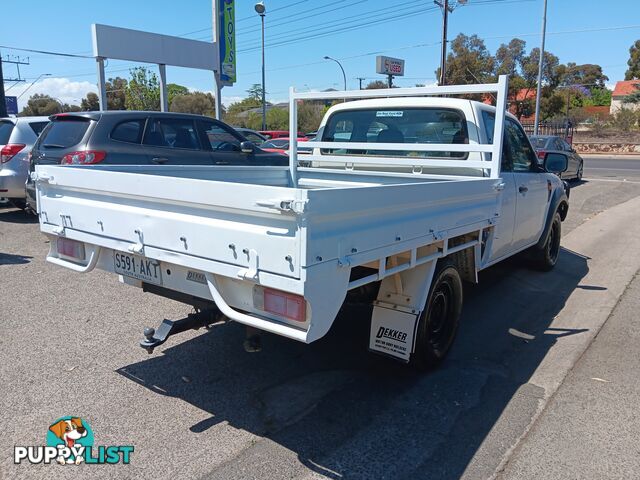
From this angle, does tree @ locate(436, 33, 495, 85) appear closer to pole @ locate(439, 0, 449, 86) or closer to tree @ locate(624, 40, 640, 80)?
tree @ locate(624, 40, 640, 80)

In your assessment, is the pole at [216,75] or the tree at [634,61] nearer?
the pole at [216,75]

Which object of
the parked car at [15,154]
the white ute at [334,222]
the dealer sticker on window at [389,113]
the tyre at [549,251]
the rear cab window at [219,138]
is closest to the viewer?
the white ute at [334,222]

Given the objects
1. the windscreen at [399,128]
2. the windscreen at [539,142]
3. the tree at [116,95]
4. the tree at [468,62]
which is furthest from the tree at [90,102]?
the windscreen at [399,128]

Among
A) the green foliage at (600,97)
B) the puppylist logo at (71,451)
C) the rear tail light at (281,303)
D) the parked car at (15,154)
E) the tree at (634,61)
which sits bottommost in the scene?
the puppylist logo at (71,451)

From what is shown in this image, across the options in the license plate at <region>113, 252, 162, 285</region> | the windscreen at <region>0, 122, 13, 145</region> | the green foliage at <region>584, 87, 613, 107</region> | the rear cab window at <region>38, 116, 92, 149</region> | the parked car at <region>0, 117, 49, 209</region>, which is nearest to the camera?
the license plate at <region>113, 252, 162, 285</region>

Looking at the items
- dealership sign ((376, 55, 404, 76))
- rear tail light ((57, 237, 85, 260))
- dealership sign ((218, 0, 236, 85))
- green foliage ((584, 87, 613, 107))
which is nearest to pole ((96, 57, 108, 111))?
dealership sign ((218, 0, 236, 85))

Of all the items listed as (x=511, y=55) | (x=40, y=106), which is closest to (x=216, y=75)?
(x=511, y=55)

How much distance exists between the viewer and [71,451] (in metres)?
3.03

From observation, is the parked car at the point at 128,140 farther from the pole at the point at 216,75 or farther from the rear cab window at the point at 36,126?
the pole at the point at 216,75

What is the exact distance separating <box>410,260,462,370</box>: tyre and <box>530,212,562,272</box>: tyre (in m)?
3.10

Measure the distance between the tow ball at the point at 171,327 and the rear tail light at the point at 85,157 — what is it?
489 cm

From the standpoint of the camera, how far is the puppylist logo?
9.64 feet

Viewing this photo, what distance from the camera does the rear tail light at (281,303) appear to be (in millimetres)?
2605

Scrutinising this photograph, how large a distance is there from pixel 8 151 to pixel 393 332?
28.5ft
